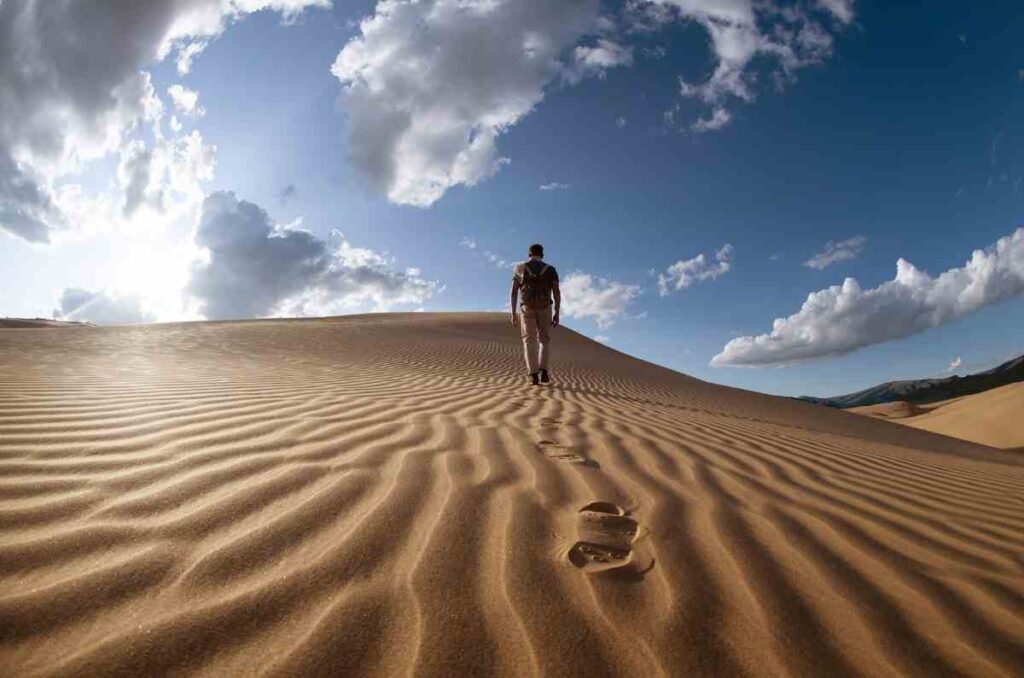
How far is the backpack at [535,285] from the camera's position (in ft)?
23.5

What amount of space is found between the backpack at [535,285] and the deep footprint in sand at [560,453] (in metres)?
4.08

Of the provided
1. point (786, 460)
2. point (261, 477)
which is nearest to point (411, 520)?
point (261, 477)

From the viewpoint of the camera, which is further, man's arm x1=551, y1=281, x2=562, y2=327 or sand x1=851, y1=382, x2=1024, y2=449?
sand x1=851, y1=382, x2=1024, y2=449

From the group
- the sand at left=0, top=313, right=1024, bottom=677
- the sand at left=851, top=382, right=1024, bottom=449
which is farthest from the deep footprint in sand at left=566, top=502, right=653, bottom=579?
the sand at left=851, top=382, right=1024, bottom=449

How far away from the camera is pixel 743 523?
2.18 metres

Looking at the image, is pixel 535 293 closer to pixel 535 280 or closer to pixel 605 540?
pixel 535 280

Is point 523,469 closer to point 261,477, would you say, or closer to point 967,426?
point 261,477

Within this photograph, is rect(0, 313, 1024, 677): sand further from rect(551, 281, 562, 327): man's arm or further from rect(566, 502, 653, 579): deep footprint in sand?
rect(551, 281, 562, 327): man's arm

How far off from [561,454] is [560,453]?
0.07ft

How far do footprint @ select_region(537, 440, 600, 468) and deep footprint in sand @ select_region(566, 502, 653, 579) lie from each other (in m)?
0.64

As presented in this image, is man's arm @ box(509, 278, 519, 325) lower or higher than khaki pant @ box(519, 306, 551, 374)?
higher

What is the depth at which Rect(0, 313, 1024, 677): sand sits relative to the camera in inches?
49.3

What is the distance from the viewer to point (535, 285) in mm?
7191

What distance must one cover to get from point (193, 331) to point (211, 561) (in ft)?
50.3
